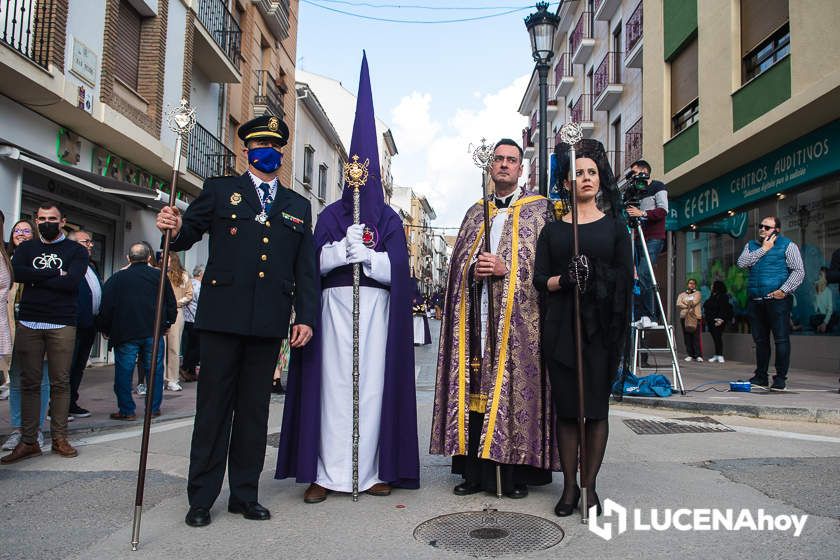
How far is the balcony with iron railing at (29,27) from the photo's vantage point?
995 centimetres

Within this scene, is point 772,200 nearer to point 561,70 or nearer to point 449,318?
point 449,318

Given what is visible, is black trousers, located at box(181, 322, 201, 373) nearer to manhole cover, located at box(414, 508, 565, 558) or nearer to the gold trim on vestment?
the gold trim on vestment

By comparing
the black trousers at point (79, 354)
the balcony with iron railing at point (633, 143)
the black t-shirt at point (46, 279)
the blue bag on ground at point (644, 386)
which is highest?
the balcony with iron railing at point (633, 143)

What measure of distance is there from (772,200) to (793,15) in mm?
3411

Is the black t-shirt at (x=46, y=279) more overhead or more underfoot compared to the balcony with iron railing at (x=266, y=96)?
more underfoot

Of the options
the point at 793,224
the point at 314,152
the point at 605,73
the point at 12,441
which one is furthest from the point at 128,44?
the point at 314,152

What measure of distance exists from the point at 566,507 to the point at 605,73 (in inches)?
880

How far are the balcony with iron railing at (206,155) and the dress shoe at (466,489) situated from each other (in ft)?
46.1

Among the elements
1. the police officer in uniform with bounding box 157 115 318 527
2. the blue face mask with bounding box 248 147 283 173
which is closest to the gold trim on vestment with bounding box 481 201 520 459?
the police officer in uniform with bounding box 157 115 318 527

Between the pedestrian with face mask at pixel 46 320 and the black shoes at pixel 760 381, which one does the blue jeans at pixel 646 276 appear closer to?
the black shoes at pixel 760 381

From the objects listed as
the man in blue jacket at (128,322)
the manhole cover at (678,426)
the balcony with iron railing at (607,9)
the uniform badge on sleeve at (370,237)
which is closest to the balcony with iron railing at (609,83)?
the balcony with iron railing at (607,9)

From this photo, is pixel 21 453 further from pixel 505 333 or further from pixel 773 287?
pixel 773 287

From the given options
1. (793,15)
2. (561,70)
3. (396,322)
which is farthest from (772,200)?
(561,70)

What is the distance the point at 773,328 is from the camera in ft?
26.7
